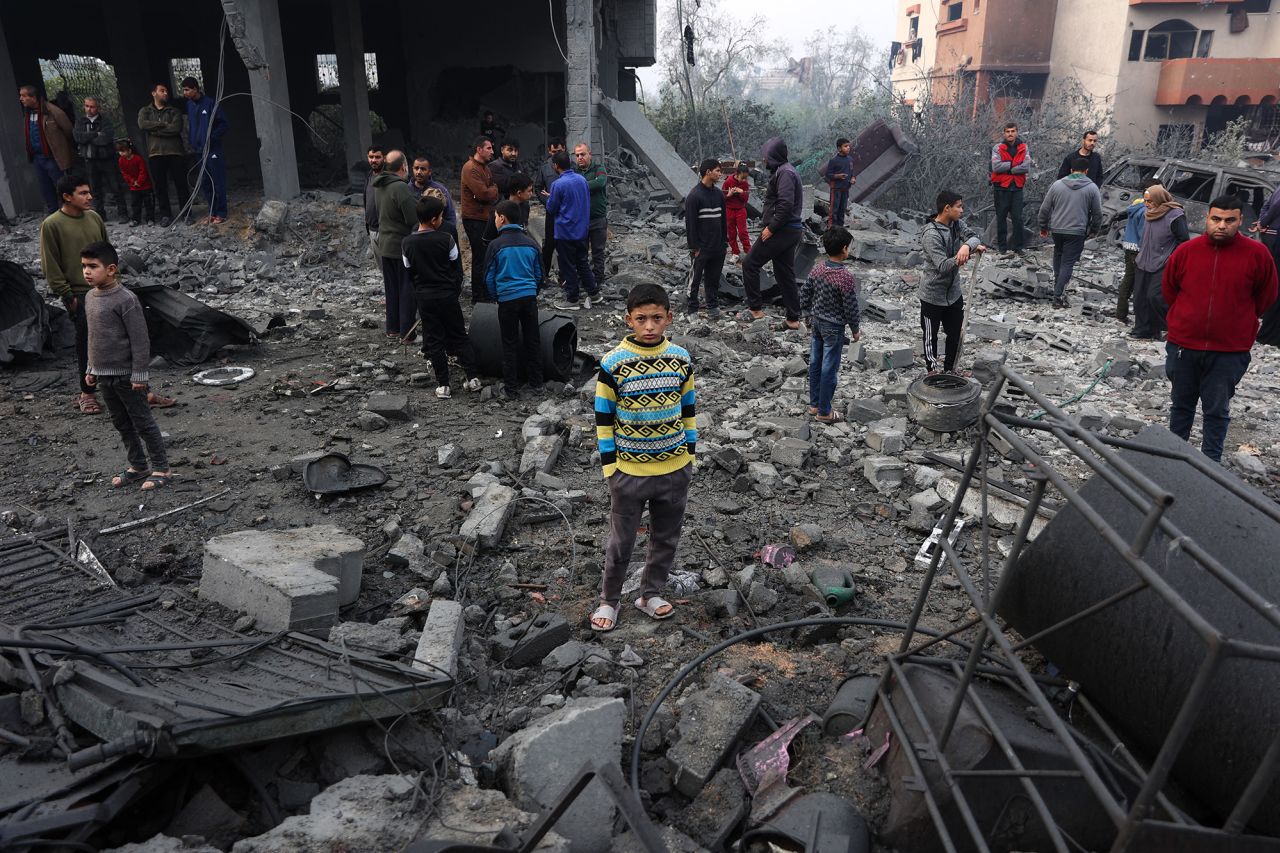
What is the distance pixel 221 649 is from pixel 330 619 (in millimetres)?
436

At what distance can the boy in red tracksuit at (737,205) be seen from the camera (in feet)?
33.3

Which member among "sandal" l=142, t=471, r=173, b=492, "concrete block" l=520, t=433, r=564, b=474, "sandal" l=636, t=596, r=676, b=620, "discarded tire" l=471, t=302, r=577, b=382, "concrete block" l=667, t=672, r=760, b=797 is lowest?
"sandal" l=636, t=596, r=676, b=620

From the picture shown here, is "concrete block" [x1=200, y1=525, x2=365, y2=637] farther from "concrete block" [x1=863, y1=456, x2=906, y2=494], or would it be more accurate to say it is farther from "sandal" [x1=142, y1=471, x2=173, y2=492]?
"concrete block" [x1=863, y1=456, x2=906, y2=494]

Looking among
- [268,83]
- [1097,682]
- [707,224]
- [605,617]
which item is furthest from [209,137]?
[1097,682]

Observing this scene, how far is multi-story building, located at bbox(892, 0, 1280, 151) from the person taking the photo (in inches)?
943

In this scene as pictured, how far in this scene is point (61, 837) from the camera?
233 centimetres

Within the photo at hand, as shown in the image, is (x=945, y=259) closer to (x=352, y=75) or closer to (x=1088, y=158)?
(x=1088, y=158)

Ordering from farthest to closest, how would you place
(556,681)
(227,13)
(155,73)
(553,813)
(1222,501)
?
(155,73) < (227,13) < (556,681) < (1222,501) < (553,813)

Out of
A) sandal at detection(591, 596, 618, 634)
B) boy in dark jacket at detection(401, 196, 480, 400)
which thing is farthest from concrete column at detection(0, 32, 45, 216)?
sandal at detection(591, 596, 618, 634)

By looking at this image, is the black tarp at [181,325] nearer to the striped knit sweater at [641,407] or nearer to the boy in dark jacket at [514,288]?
the boy in dark jacket at [514,288]

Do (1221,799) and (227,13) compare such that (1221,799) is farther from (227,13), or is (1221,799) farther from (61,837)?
(227,13)

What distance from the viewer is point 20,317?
775cm

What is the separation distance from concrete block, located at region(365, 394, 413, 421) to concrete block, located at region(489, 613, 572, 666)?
10.0 ft

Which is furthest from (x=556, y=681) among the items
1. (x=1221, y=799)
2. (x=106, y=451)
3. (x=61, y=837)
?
(x=106, y=451)
